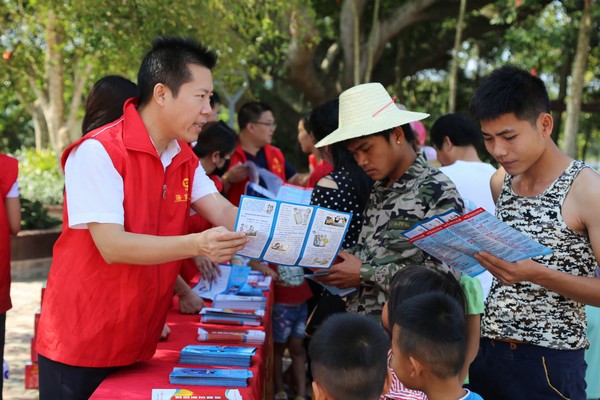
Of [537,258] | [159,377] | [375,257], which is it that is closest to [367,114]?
[375,257]

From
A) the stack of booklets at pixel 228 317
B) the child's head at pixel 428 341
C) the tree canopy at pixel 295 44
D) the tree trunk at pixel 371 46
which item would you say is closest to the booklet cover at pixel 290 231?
the child's head at pixel 428 341

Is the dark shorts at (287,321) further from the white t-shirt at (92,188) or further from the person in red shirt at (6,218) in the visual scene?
the white t-shirt at (92,188)

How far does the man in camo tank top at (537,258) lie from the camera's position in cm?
265

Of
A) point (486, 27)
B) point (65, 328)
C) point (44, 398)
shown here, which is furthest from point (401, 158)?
point (486, 27)

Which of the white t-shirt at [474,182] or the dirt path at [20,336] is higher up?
the white t-shirt at [474,182]

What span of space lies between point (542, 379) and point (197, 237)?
1.37 m

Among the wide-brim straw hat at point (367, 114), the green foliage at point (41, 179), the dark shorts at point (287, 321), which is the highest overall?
the wide-brim straw hat at point (367, 114)

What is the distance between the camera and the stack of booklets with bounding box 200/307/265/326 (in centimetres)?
381

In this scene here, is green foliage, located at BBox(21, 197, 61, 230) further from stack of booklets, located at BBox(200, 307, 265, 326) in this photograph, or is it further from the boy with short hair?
the boy with short hair

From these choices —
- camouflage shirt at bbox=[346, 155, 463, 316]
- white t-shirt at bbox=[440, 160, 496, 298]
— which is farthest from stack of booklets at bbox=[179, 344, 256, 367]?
white t-shirt at bbox=[440, 160, 496, 298]

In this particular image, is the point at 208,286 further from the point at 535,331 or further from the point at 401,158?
the point at 535,331

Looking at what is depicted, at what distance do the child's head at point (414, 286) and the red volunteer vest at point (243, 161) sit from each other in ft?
8.95

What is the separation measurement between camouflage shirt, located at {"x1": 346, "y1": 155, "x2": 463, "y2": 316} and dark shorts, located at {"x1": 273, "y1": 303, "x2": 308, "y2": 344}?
258 centimetres

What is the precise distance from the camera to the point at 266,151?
7.20 metres
